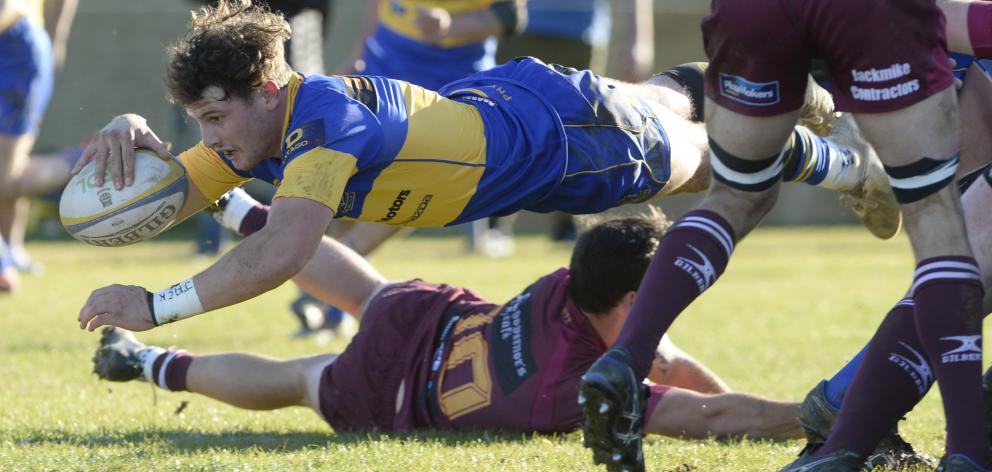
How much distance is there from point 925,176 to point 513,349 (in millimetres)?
1759

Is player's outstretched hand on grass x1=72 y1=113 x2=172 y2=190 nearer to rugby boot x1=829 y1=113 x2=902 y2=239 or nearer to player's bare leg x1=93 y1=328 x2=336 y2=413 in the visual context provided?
player's bare leg x1=93 y1=328 x2=336 y2=413

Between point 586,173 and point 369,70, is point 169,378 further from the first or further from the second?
point 369,70

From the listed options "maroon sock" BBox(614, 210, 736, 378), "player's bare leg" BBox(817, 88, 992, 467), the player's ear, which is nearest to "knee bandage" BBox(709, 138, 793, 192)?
"maroon sock" BBox(614, 210, 736, 378)

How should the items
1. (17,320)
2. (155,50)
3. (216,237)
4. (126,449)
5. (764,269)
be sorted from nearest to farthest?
(126,449) < (17,320) < (764,269) < (216,237) < (155,50)

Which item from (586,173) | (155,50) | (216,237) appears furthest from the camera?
(155,50)

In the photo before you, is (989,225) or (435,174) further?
(435,174)

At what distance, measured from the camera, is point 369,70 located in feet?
26.2

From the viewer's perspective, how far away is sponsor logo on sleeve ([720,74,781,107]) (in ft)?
11.1

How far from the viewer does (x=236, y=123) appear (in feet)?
13.5

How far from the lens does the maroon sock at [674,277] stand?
3373 millimetres

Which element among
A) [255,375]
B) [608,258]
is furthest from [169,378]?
[608,258]

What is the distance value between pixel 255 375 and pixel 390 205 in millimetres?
1021

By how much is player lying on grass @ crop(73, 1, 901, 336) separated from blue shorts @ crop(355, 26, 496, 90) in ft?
9.42

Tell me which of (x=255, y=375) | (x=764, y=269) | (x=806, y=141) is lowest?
(x=764, y=269)
